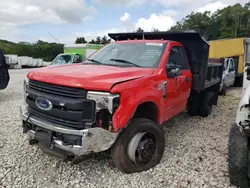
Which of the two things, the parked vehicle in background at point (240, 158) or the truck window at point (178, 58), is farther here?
the truck window at point (178, 58)

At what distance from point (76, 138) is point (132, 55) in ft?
6.51

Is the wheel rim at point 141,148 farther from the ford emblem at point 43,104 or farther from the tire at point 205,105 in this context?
the tire at point 205,105

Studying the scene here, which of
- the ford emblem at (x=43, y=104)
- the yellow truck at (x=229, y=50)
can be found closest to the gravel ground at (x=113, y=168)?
the ford emblem at (x=43, y=104)

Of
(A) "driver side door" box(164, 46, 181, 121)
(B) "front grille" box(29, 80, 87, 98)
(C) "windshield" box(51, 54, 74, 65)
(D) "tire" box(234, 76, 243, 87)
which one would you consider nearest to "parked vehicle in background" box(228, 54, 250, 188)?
(A) "driver side door" box(164, 46, 181, 121)

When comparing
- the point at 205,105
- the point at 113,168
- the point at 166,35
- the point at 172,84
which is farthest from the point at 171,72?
the point at 205,105

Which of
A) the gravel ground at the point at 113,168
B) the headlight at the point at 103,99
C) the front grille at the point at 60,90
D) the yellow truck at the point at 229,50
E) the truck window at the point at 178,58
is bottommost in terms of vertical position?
the gravel ground at the point at 113,168

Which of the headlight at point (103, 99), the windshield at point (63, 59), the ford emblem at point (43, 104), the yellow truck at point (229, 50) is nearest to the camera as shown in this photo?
the headlight at point (103, 99)

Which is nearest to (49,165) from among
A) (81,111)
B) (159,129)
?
(81,111)

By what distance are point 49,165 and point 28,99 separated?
3.51ft

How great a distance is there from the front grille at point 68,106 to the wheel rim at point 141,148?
29.4 inches

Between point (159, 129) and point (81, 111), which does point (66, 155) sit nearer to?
point (81, 111)

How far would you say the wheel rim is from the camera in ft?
9.82

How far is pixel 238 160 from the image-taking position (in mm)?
2721

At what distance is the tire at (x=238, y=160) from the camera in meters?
2.71
